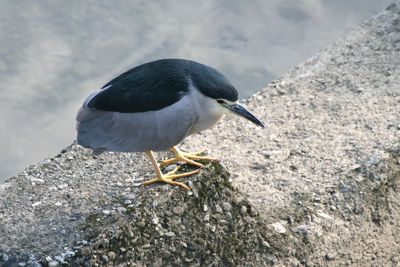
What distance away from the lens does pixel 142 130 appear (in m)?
4.05

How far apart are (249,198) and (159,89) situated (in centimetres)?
76

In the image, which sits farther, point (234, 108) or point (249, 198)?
point (249, 198)

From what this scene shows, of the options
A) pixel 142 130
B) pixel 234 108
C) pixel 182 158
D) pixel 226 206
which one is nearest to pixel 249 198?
pixel 226 206

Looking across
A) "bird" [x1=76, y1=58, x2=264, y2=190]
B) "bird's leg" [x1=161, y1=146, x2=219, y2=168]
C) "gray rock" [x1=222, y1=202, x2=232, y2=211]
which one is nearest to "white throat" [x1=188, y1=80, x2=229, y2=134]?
"bird" [x1=76, y1=58, x2=264, y2=190]

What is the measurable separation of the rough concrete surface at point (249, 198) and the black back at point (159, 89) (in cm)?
39

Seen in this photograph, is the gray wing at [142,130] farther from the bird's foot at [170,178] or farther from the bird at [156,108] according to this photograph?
the bird's foot at [170,178]

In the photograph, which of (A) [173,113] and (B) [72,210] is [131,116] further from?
(B) [72,210]

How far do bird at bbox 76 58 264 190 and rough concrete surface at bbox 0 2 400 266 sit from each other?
0.69 ft

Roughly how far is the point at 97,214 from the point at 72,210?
0.48 feet

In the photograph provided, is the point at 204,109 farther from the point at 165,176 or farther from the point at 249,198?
the point at 249,198

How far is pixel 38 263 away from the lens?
3.77 m

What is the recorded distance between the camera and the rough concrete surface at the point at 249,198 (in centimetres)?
391

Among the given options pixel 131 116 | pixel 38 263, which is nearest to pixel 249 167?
pixel 131 116

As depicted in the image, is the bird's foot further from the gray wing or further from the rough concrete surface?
the gray wing
